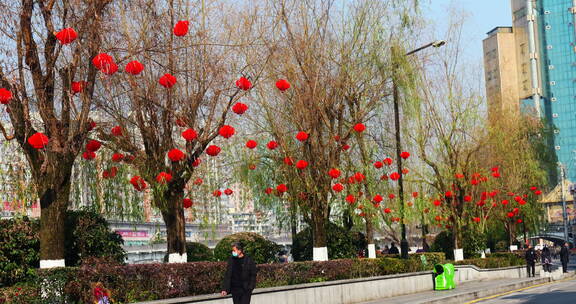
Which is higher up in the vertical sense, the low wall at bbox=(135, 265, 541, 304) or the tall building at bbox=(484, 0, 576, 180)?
Answer: the tall building at bbox=(484, 0, 576, 180)

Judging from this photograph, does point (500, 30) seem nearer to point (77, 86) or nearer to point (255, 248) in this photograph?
point (255, 248)

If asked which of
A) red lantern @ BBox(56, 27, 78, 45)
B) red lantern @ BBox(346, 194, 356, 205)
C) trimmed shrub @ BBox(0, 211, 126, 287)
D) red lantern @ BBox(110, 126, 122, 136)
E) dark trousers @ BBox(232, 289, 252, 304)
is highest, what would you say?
red lantern @ BBox(56, 27, 78, 45)

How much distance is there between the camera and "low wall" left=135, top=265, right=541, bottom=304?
17.7 metres

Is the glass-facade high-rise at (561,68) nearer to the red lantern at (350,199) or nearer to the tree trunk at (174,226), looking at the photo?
the red lantern at (350,199)

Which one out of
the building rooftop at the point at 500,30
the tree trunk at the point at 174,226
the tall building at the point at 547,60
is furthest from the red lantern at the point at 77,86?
the building rooftop at the point at 500,30

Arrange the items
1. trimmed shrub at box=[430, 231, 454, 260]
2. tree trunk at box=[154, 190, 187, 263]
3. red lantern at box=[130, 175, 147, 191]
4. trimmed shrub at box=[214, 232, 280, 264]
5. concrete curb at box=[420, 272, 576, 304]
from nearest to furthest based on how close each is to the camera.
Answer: red lantern at box=[130, 175, 147, 191], tree trunk at box=[154, 190, 187, 263], concrete curb at box=[420, 272, 576, 304], trimmed shrub at box=[214, 232, 280, 264], trimmed shrub at box=[430, 231, 454, 260]

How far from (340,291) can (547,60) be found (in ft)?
477

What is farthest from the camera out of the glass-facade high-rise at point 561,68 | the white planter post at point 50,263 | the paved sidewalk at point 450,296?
the glass-facade high-rise at point 561,68

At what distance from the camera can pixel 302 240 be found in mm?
31781

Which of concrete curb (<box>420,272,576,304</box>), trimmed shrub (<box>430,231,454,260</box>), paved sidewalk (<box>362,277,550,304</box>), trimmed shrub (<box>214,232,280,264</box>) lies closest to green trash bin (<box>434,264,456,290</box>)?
paved sidewalk (<box>362,277,550,304</box>)

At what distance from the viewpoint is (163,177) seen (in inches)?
742

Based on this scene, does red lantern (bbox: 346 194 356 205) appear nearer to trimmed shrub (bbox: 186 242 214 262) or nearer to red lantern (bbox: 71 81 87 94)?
trimmed shrub (bbox: 186 242 214 262)

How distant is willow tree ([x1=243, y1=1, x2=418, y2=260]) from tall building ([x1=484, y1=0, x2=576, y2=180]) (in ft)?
415

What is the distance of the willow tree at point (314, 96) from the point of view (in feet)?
81.5
